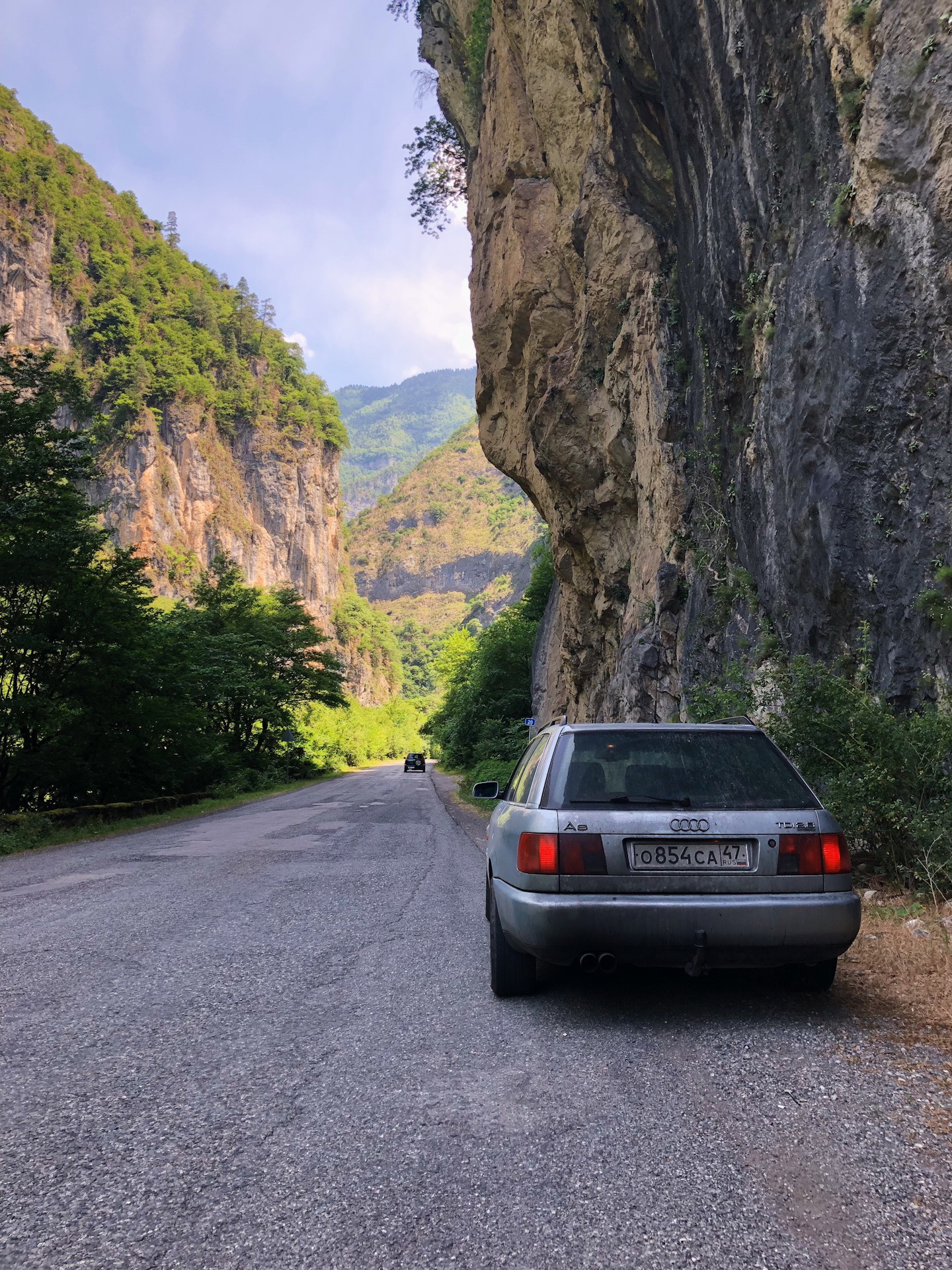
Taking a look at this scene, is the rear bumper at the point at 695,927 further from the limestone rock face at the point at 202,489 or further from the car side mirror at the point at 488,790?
the limestone rock face at the point at 202,489

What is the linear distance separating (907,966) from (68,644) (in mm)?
15227

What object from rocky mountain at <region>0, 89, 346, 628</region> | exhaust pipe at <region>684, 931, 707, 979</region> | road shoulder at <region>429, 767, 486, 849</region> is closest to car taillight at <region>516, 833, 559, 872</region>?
exhaust pipe at <region>684, 931, 707, 979</region>

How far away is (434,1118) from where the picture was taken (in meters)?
2.83

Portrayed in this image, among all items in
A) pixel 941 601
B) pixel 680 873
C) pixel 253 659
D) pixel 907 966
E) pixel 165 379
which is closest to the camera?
pixel 680 873

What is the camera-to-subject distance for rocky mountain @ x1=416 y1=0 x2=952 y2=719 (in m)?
7.64

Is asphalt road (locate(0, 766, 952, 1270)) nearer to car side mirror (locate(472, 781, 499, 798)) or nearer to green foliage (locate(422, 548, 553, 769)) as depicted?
car side mirror (locate(472, 781, 499, 798))

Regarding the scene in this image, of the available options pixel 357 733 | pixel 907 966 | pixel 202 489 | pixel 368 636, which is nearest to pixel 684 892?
pixel 907 966

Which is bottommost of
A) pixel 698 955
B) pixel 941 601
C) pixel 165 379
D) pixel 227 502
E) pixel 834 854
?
pixel 698 955

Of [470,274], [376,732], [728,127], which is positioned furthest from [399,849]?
[376,732]

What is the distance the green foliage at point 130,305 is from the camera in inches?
3142

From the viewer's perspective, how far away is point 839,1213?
2.22 metres

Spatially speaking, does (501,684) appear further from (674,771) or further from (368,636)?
(368,636)

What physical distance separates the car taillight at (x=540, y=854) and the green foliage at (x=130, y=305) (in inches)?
3258

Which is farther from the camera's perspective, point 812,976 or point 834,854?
point 812,976
